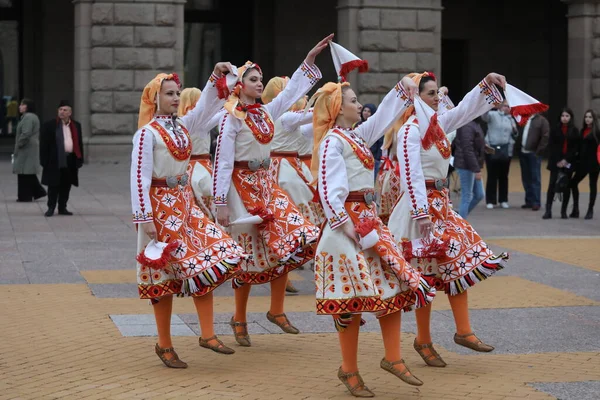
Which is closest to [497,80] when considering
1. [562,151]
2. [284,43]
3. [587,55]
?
[562,151]

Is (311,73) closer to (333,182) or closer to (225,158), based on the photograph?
(225,158)

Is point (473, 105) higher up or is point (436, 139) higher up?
point (473, 105)

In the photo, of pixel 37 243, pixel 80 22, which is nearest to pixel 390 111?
pixel 37 243

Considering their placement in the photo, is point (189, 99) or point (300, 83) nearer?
point (300, 83)

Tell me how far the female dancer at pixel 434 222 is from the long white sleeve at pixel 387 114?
0.44m

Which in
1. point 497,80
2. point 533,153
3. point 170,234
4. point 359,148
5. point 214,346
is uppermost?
point 497,80

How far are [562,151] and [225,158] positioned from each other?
10587 millimetres

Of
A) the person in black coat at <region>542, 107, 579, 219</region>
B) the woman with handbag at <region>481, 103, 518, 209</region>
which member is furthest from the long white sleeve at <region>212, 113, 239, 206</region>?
the woman with handbag at <region>481, 103, 518, 209</region>

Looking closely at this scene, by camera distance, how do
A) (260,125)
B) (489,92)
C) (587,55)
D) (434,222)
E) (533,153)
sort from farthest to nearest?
(587,55)
(533,153)
(260,125)
(489,92)
(434,222)

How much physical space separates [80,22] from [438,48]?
25.8ft

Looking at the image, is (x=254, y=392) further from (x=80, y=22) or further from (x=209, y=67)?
(x=209, y=67)

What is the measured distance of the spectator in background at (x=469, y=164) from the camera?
16.2 meters

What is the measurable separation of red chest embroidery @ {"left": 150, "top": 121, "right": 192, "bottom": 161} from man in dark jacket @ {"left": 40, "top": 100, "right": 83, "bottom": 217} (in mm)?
9313

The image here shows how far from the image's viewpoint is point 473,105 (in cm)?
829
